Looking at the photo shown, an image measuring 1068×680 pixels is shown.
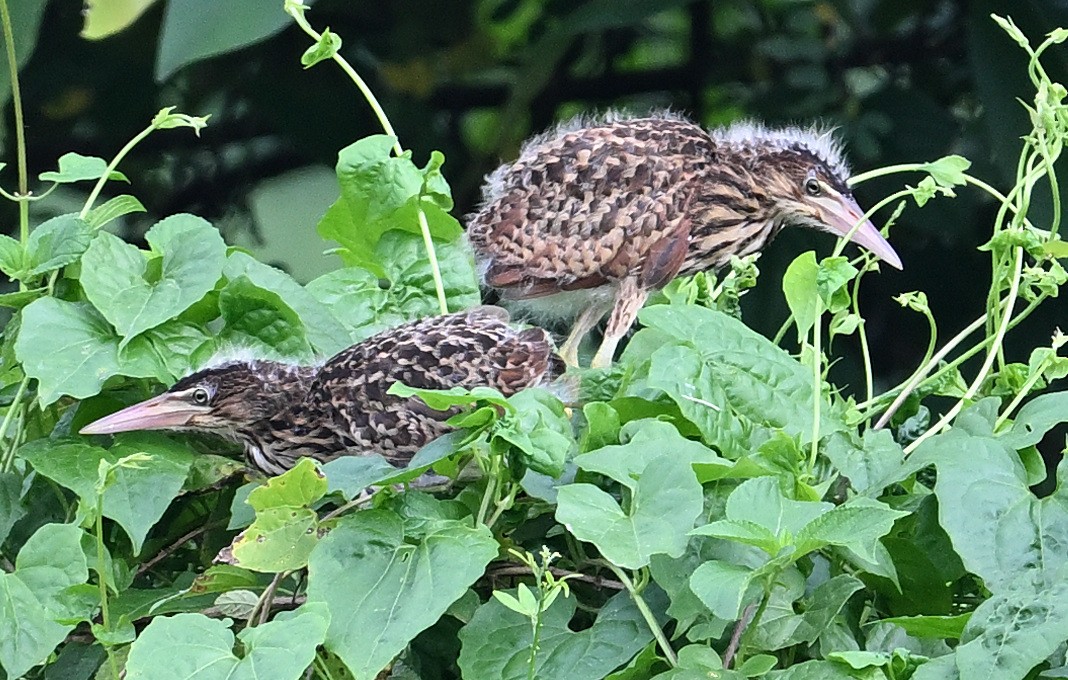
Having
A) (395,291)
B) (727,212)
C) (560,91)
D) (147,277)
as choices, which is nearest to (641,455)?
(147,277)

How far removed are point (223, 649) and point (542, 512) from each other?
0.28m

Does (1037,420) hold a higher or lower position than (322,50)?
lower

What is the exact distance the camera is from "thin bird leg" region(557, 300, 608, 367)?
1.79 m

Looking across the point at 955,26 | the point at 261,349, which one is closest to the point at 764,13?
the point at 955,26

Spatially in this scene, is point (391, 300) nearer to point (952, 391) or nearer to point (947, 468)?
point (952, 391)

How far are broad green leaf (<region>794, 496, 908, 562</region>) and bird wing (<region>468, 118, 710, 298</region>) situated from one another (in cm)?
79

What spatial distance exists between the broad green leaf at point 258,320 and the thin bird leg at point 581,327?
0.48 meters

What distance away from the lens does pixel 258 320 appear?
133cm

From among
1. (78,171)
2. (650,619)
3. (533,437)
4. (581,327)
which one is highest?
(78,171)

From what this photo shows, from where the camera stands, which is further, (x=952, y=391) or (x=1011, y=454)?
(x=952, y=391)

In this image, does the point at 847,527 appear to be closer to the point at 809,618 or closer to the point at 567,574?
the point at 809,618

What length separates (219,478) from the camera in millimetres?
1252

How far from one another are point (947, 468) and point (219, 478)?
1.99 ft

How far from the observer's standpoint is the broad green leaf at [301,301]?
1.36m
